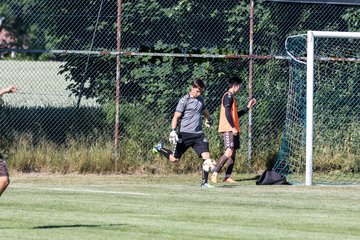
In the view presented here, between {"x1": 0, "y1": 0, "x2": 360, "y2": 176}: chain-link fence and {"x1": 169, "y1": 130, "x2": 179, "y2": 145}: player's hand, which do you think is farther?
{"x1": 0, "y1": 0, "x2": 360, "y2": 176}: chain-link fence

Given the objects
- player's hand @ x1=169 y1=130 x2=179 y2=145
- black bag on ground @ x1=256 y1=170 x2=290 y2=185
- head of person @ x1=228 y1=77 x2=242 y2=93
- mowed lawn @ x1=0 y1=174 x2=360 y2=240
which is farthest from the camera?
head of person @ x1=228 y1=77 x2=242 y2=93

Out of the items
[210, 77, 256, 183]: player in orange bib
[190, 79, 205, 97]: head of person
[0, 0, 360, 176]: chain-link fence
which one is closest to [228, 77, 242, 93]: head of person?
[210, 77, 256, 183]: player in orange bib

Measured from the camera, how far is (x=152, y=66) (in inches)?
915

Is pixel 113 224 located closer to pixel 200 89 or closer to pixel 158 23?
pixel 200 89

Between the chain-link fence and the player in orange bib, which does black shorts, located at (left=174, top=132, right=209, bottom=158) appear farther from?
the chain-link fence

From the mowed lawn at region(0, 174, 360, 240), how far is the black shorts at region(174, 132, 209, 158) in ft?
2.09

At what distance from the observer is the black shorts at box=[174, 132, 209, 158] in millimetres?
19250

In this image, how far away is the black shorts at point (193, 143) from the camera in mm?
19250

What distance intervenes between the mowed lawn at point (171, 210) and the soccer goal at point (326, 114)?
152cm

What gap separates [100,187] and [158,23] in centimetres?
571

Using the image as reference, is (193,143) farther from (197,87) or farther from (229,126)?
(229,126)

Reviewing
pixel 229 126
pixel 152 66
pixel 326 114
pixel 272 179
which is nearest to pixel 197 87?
pixel 229 126

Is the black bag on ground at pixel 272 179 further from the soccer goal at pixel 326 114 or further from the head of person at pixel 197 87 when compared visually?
the head of person at pixel 197 87

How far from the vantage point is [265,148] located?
23297 millimetres
